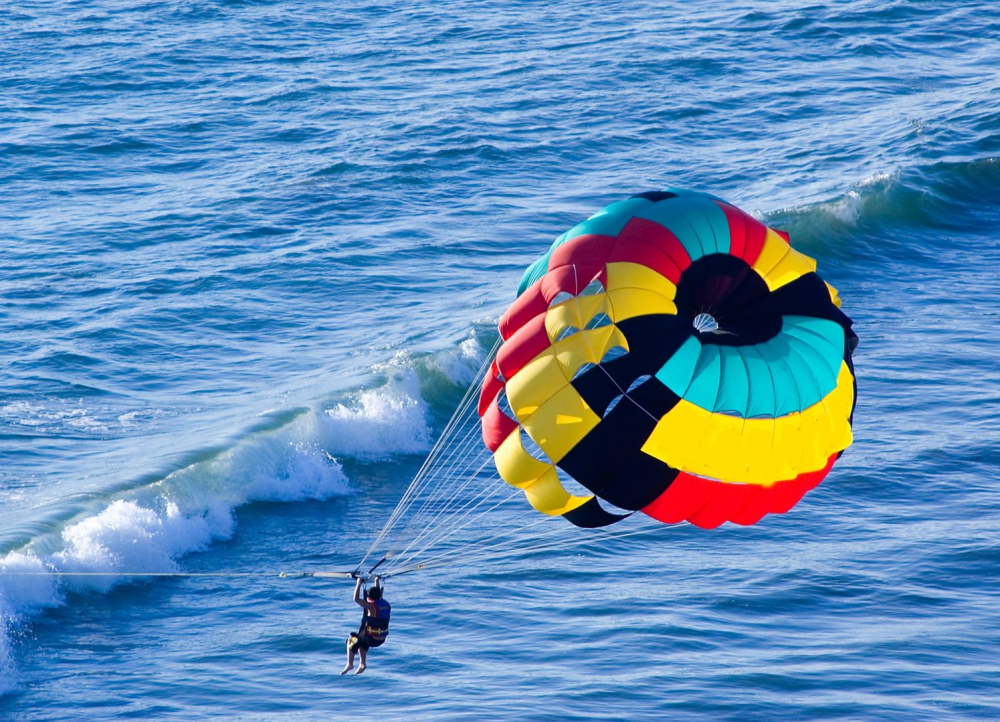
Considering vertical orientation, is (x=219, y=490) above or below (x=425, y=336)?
below

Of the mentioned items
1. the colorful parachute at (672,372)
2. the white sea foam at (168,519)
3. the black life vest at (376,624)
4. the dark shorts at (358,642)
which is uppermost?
the colorful parachute at (672,372)

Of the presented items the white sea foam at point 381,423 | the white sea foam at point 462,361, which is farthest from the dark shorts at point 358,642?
the white sea foam at point 462,361

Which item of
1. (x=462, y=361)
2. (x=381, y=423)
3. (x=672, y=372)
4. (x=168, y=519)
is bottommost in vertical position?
(x=168, y=519)

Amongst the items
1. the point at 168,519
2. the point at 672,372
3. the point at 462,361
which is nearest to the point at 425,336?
the point at 462,361

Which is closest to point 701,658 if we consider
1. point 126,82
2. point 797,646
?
point 797,646

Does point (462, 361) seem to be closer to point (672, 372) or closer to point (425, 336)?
point (425, 336)

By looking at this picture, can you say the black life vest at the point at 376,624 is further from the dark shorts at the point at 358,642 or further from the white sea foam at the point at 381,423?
the white sea foam at the point at 381,423
